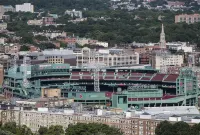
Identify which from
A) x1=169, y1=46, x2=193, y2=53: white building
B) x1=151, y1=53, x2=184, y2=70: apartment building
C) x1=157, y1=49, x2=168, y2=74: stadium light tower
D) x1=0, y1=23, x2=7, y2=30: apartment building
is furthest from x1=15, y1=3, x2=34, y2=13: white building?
x1=151, y1=53, x2=184, y2=70: apartment building

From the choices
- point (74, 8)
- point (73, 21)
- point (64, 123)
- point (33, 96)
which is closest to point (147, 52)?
point (33, 96)

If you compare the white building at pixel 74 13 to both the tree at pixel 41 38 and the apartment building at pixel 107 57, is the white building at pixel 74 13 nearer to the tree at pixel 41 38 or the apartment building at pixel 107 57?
the tree at pixel 41 38

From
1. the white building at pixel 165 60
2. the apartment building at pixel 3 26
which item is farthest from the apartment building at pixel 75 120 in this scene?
the apartment building at pixel 3 26

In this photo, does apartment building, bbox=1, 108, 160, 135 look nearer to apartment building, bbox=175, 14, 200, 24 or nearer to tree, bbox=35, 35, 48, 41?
tree, bbox=35, 35, 48, 41

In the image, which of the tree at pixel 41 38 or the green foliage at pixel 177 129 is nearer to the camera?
the green foliage at pixel 177 129

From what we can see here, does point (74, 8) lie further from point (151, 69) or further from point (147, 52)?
point (151, 69)

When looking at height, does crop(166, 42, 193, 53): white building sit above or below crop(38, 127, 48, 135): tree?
above
